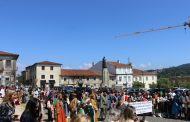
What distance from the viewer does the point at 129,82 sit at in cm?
12106

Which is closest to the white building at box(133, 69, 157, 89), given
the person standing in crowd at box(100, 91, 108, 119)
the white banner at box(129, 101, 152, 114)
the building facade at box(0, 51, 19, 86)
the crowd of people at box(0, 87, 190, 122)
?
the building facade at box(0, 51, 19, 86)

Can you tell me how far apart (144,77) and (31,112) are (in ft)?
413

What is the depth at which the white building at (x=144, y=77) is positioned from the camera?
424 feet

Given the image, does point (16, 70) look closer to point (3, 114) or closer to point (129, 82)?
point (129, 82)

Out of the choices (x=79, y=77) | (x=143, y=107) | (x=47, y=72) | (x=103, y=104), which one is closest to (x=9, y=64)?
(x=47, y=72)

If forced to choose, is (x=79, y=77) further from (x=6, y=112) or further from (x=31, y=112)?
(x=31, y=112)

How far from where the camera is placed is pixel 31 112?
706 centimetres

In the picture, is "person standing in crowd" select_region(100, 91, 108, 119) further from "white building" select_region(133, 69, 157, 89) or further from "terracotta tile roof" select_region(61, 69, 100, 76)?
"white building" select_region(133, 69, 157, 89)

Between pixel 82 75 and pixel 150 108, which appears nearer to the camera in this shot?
pixel 150 108

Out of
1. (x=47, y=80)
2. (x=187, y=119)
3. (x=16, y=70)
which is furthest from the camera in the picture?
(x=47, y=80)

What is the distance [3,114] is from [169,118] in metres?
15.3

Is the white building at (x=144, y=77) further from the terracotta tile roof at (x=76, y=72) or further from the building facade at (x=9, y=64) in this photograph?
the building facade at (x=9, y=64)

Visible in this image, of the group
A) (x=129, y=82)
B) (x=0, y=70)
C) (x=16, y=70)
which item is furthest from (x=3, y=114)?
(x=129, y=82)

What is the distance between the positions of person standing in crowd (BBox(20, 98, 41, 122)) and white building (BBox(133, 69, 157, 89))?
12217cm
